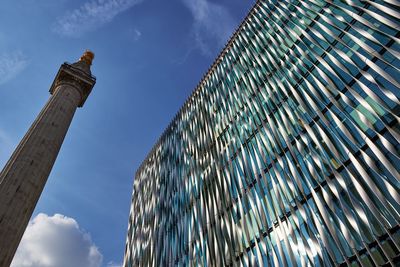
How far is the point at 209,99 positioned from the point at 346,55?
27058 mm

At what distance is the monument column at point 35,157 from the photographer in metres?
21.5

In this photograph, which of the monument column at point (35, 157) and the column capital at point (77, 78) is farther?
the column capital at point (77, 78)

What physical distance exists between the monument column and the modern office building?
1894cm

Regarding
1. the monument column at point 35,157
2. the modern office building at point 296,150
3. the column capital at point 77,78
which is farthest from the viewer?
the column capital at point 77,78

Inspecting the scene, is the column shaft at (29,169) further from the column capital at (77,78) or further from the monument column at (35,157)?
the column capital at (77,78)

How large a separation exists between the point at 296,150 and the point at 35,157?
894 inches

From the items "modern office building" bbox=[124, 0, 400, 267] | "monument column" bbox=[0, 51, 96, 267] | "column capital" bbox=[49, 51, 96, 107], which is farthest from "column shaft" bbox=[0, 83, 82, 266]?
"modern office building" bbox=[124, 0, 400, 267]

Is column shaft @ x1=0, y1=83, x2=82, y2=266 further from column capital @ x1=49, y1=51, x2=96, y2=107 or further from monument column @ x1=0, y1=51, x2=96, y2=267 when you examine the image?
column capital @ x1=49, y1=51, x2=96, y2=107

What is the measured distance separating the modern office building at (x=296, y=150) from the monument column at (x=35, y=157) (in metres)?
18.9

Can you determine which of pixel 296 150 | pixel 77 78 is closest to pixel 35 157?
pixel 77 78

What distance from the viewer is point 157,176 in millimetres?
62812

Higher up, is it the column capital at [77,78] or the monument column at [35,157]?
the column capital at [77,78]

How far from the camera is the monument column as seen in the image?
70.5 feet

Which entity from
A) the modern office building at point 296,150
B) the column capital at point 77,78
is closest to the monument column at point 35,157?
the column capital at point 77,78
